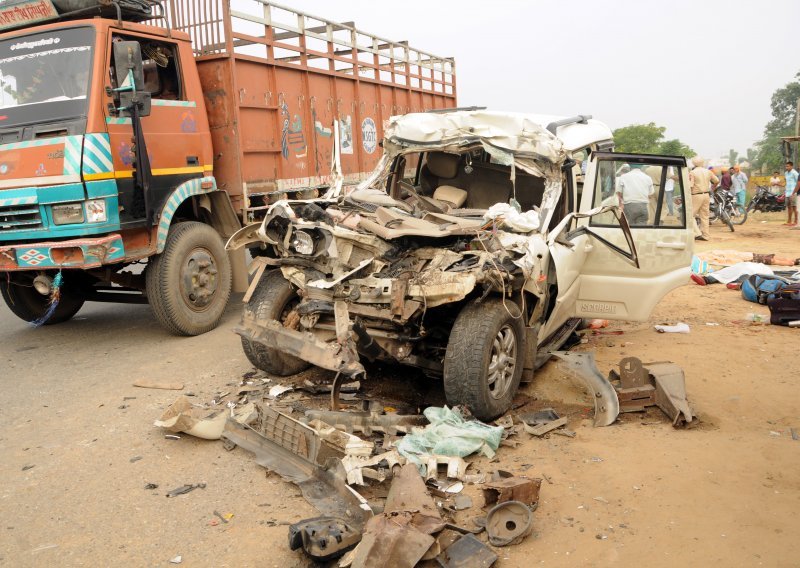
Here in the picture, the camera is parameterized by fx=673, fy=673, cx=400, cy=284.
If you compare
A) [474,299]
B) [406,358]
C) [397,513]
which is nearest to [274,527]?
[397,513]

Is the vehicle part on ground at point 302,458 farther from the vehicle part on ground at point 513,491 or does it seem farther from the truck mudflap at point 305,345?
the vehicle part on ground at point 513,491

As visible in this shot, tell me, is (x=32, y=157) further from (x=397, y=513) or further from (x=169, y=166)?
(x=397, y=513)

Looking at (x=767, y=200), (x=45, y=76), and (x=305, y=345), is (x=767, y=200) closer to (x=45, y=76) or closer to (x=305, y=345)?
(x=305, y=345)

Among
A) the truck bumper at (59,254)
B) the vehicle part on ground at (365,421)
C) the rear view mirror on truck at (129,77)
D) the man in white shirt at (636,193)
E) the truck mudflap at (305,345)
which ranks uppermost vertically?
the rear view mirror on truck at (129,77)

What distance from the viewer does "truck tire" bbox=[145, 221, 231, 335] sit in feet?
21.1

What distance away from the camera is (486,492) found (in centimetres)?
343

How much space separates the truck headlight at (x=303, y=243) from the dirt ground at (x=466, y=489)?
1138 millimetres

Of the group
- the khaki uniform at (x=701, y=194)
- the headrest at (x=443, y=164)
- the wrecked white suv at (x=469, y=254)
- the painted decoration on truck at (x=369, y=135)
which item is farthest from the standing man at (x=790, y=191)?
the headrest at (x=443, y=164)

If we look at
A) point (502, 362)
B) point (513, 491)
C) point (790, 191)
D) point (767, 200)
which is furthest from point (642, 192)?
point (767, 200)

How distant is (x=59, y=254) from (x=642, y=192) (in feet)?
16.4

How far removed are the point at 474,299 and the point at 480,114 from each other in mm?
1811

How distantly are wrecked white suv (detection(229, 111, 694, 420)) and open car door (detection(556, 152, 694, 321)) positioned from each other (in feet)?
0.04

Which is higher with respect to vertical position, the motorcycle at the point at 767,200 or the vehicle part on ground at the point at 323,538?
the motorcycle at the point at 767,200

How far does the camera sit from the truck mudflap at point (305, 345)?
415 cm
